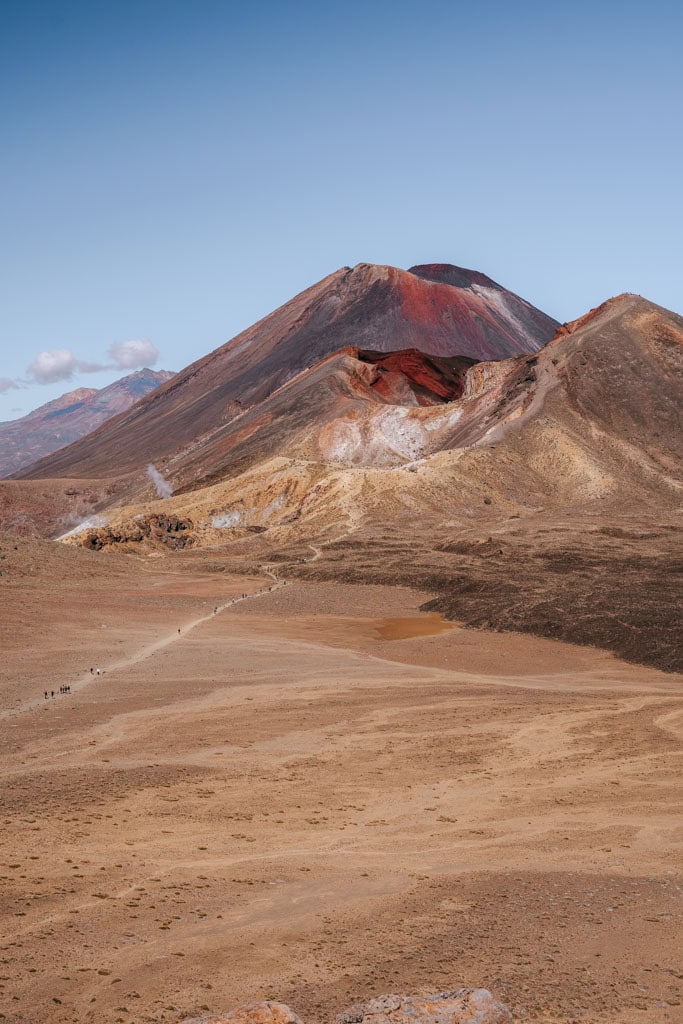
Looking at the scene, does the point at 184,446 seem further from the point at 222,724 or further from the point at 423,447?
the point at 222,724

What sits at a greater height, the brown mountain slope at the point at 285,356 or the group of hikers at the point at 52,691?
the brown mountain slope at the point at 285,356

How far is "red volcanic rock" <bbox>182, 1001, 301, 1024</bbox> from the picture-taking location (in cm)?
933

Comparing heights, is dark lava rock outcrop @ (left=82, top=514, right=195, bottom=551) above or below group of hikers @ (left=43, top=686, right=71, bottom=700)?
above

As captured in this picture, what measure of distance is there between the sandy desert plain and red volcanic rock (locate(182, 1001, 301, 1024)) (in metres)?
2.32

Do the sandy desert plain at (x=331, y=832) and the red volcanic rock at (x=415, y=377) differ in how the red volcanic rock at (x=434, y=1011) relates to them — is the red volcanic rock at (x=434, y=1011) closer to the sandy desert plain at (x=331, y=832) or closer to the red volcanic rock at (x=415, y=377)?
the sandy desert plain at (x=331, y=832)

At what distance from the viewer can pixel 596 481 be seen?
9400cm

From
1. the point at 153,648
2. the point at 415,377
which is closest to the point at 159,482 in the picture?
the point at 415,377

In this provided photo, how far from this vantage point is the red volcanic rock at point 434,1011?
9.56 meters

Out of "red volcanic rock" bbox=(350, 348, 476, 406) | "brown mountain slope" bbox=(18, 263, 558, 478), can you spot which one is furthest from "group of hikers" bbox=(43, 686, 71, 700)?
"brown mountain slope" bbox=(18, 263, 558, 478)

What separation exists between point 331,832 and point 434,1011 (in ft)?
32.0

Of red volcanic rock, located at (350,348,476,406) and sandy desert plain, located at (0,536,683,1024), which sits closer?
sandy desert plain, located at (0,536,683,1024)

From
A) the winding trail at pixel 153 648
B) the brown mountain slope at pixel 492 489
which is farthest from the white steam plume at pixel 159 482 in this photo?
the winding trail at pixel 153 648

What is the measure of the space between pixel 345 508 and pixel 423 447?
98.3 ft

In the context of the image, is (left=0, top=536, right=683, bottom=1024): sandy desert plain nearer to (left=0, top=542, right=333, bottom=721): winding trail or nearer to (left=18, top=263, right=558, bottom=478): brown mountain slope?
(left=0, top=542, right=333, bottom=721): winding trail
